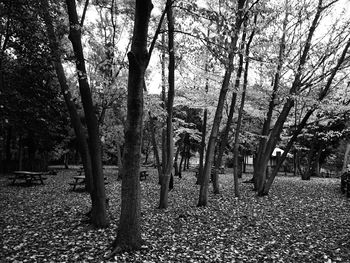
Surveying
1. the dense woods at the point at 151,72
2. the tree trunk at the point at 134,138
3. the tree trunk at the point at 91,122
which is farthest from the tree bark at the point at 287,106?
the tree trunk at the point at 91,122

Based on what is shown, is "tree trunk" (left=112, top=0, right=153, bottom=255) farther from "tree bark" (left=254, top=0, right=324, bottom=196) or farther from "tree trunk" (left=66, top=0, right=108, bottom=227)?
"tree bark" (left=254, top=0, right=324, bottom=196)

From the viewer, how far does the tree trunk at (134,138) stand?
5.12m

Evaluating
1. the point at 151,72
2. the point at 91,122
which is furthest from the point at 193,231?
the point at 151,72

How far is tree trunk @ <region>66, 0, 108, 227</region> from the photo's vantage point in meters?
6.56

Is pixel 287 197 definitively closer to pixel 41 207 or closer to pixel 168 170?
pixel 168 170

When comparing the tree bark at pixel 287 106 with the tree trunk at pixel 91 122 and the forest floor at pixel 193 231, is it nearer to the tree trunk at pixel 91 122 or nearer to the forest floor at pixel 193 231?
the forest floor at pixel 193 231

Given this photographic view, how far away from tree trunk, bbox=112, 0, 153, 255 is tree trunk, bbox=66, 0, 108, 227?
67.4 inches

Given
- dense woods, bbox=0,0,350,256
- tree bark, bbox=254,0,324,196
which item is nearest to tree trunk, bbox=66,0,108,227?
dense woods, bbox=0,0,350,256

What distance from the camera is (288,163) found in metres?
42.5

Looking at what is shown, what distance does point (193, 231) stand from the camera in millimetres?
7410

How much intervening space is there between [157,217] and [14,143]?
95.9ft

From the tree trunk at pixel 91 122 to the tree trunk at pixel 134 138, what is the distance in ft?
5.62

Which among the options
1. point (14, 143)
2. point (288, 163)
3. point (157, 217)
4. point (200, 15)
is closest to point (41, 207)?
point (157, 217)

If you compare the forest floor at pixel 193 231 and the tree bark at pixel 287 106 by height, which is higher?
the tree bark at pixel 287 106
